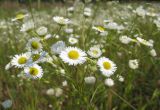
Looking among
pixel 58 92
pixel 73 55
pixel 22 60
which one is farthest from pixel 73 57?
pixel 58 92

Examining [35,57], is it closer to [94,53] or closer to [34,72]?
[34,72]

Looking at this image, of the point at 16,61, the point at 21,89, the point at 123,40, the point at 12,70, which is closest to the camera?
the point at 16,61

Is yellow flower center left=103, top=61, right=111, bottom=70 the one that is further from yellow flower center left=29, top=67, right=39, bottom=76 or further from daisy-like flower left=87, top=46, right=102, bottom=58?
yellow flower center left=29, top=67, right=39, bottom=76

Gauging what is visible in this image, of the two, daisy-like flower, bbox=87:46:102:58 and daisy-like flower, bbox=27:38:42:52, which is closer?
daisy-like flower, bbox=27:38:42:52

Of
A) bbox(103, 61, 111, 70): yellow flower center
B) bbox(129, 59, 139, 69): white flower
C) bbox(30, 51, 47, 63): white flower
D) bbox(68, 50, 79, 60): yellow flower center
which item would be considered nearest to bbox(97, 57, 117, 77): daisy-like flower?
bbox(103, 61, 111, 70): yellow flower center

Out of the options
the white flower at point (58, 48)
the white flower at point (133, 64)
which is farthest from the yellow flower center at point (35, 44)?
the white flower at point (133, 64)

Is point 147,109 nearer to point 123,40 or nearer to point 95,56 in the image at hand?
point 123,40

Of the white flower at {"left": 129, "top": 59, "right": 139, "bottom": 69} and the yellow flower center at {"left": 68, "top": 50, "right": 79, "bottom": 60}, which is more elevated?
the yellow flower center at {"left": 68, "top": 50, "right": 79, "bottom": 60}

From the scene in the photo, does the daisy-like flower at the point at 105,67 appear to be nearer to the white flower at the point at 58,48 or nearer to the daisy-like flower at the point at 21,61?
the white flower at the point at 58,48

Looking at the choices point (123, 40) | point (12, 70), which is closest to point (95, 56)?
point (123, 40)
